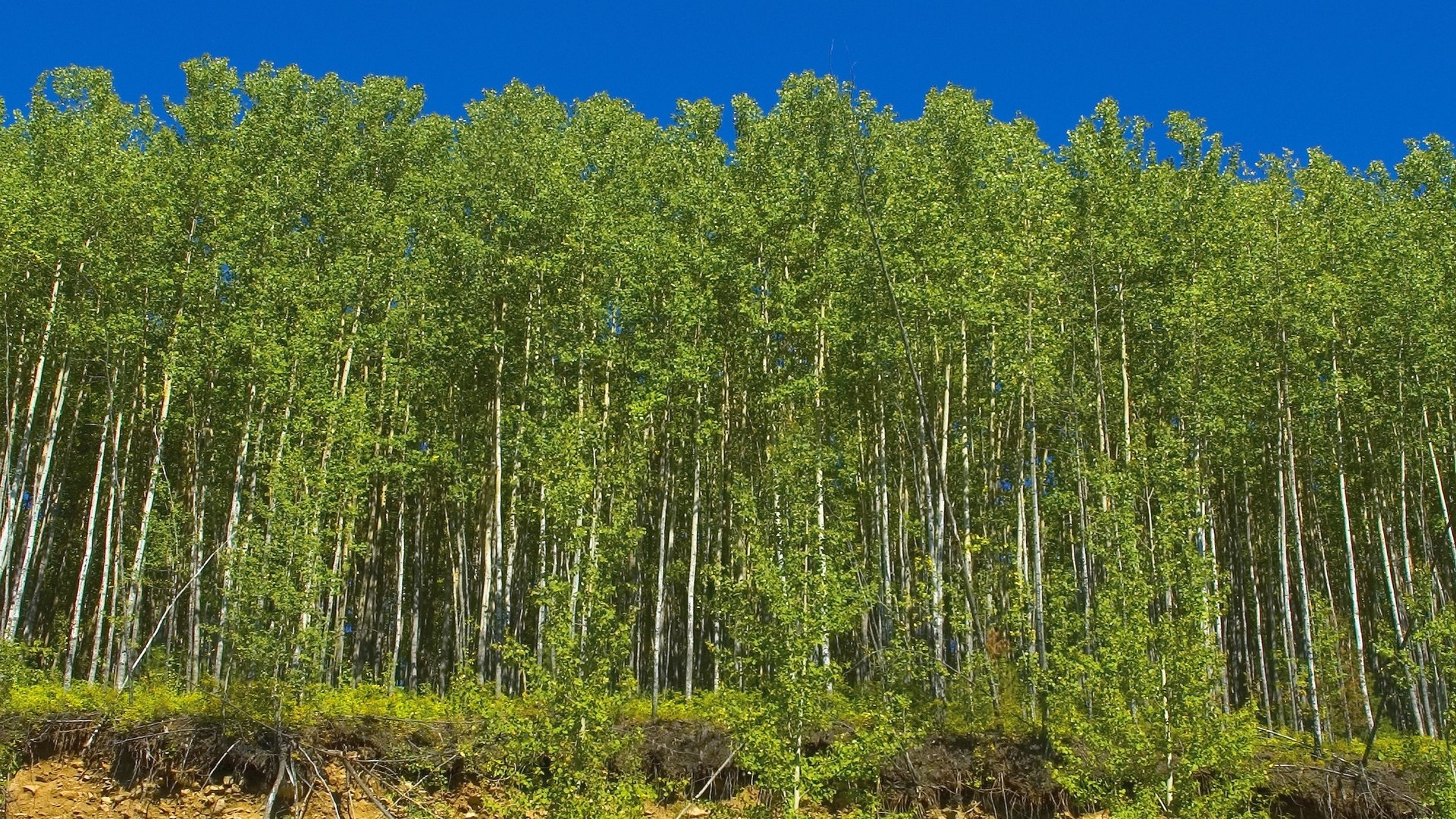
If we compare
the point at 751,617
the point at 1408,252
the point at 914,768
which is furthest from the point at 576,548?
the point at 1408,252

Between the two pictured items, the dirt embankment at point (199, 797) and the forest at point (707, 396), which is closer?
the dirt embankment at point (199, 797)

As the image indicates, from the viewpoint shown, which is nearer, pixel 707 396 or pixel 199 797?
pixel 199 797

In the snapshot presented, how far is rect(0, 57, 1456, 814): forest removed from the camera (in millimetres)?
17375

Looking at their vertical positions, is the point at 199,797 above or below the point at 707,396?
below

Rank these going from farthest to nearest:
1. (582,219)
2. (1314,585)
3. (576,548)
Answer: (1314,585)
(582,219)
(576,548)

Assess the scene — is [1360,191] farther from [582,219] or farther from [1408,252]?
[582,219]

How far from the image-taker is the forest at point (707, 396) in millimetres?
17375

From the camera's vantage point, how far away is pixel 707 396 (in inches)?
821

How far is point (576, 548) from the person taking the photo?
610 inches

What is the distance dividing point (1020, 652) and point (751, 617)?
5416 mm

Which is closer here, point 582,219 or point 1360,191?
point 582,219

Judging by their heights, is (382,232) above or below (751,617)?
above

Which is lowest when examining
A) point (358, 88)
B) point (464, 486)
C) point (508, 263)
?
point (464, 486)

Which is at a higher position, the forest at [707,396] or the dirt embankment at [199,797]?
the forest at [707,396]
